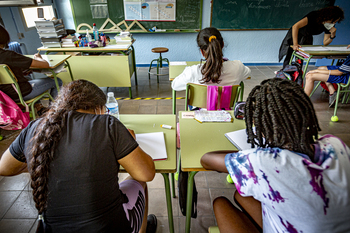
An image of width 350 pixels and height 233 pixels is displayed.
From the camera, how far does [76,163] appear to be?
0.72 meters

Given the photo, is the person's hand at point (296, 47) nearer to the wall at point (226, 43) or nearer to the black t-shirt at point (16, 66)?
the wall at point (226, 43)

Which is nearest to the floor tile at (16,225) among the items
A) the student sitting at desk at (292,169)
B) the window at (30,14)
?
the student sitting at desk at (292,169)

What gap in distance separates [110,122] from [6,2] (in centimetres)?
372

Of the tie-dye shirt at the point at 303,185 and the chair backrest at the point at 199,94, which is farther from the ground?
the tie-dye shirt at the point at 303,185

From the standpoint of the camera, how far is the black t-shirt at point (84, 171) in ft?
2.37

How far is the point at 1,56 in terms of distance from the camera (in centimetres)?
197

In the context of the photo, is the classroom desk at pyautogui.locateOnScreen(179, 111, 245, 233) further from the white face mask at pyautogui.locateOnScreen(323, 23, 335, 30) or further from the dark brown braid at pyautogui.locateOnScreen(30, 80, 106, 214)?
the white face mask at pyautogui.locateOnScreen(323, 23, 335, 30)

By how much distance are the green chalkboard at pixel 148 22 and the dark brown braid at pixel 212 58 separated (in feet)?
10.4

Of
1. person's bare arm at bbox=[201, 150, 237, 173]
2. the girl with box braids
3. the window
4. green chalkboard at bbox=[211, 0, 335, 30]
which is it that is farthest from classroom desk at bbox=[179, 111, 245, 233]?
the window

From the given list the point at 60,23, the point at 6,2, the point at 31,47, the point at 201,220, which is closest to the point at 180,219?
the point at 201,220

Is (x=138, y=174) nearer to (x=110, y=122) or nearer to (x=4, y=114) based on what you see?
(x=110, y=122)

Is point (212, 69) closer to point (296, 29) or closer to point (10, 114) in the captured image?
point (10, 114)

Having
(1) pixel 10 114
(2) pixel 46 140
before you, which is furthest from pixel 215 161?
(1) pixel 10 114

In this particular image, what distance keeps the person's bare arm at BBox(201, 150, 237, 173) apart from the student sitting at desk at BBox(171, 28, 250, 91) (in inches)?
32.8
